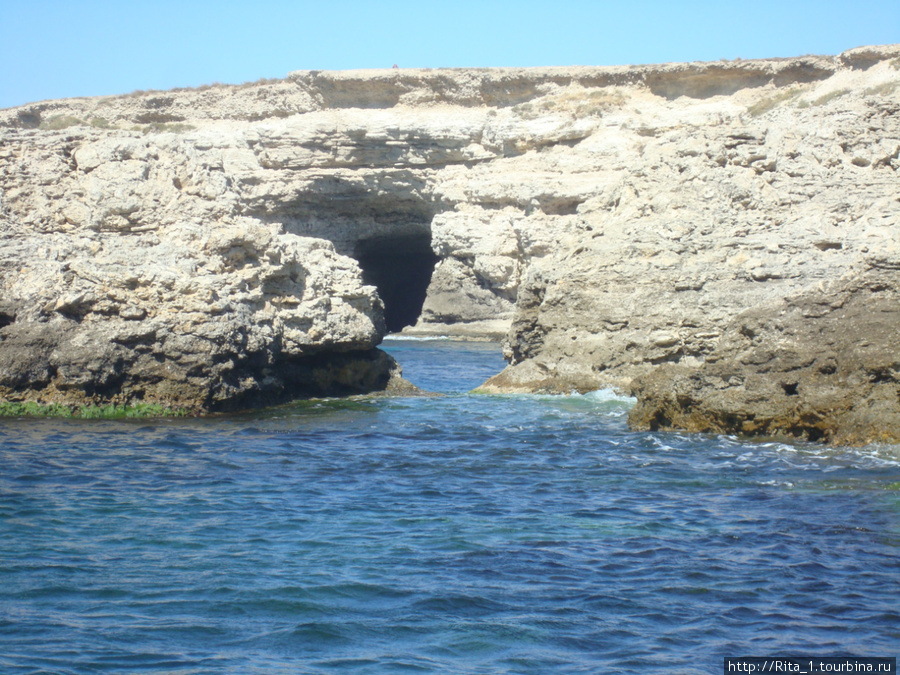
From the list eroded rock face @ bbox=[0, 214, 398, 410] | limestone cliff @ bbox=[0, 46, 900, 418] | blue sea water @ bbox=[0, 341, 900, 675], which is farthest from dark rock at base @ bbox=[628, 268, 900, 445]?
eroded rock face @ bbox=[0, 214, 398, 410]

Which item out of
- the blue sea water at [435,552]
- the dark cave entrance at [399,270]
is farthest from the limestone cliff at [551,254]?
the dark cave entrance at [399,270]

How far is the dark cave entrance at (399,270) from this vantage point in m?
39.6

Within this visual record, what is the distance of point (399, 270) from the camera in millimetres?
42688

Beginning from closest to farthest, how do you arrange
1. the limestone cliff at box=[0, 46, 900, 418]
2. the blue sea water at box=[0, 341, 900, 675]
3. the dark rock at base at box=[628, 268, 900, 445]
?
the blue sea water at box=[0, 341, 900, 675]
the dark rock at base at box=[628, 268, 900, 445]
the limestone cliff at box=[0, 46, 900, 418]

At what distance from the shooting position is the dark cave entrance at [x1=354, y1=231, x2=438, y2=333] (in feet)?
130

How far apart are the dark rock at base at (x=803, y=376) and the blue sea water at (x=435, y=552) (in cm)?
49

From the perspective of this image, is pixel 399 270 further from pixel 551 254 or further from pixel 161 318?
pixel 161 318

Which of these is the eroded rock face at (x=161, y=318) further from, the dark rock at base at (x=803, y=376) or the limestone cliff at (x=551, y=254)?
the dark rock at base at (x=803, y=376)

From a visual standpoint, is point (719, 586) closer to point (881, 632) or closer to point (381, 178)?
point (881, 632)

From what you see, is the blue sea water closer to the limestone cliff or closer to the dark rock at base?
the dark rock at base

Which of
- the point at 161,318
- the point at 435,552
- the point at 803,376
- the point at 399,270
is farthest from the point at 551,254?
the point at 399,270

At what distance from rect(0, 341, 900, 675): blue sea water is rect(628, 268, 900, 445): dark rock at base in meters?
0.49

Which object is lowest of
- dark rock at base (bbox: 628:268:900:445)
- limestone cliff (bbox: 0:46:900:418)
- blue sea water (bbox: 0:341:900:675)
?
blue sea water (bbox: 0:341:900:675)

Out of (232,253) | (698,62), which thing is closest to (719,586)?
→ (232,253)
